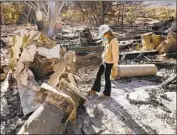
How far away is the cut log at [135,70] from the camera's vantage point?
782cm

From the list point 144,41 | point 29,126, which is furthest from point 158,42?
point 29,126

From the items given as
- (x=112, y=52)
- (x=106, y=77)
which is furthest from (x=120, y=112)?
(x=112, y=52)

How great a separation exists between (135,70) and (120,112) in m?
2.57

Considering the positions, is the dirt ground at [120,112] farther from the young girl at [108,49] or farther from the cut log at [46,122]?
the young girl at [108,49]

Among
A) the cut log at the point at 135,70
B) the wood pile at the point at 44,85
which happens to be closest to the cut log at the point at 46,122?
the wood pile at the point at 44,85

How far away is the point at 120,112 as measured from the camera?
18.3 ft

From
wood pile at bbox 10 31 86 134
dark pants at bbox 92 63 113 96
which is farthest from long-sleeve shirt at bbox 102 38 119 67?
wood pile at bbox 10 31 86 134

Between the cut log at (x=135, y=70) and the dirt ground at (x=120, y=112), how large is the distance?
47cm

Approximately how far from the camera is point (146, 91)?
6656 mm

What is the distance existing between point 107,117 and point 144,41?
6.93 metres

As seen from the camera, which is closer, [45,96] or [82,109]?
[45,96]

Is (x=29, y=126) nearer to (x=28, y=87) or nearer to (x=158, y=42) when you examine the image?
(x=28, y=87)

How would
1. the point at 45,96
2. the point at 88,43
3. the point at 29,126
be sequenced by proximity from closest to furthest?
the point at 29,126 < the point at 45,96 < the point at 88,43

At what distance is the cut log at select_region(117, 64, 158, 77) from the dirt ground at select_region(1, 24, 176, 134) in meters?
0.47
